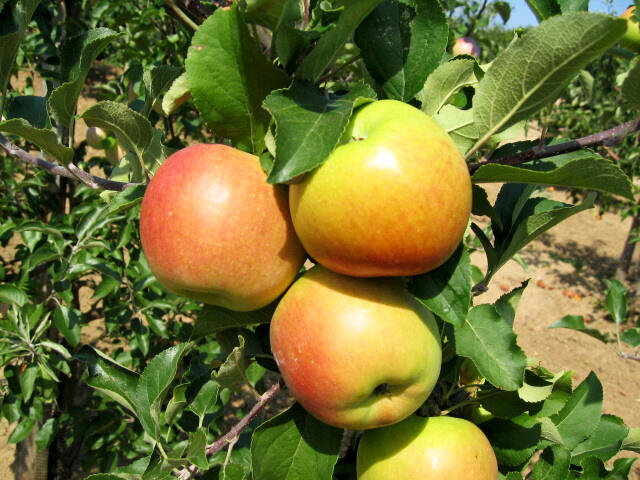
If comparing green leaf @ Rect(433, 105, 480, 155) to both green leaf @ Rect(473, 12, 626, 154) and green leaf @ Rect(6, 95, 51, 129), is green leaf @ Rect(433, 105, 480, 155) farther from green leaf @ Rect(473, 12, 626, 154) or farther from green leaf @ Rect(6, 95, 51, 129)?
green leaf @ Rect(6, 95, 51, 129)

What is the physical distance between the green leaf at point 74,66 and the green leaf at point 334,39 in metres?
0.31

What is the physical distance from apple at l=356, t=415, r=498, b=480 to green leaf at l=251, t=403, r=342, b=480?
7cm

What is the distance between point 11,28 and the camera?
833 mm

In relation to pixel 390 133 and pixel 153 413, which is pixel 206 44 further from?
pixel 153 413

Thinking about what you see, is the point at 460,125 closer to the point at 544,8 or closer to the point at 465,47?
the point at 544,8

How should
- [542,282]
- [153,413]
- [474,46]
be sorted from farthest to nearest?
Answer: [542,282], [474,46], [153,413]

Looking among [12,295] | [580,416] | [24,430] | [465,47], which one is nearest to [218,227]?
[580,416]

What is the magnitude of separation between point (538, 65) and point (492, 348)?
0.37m

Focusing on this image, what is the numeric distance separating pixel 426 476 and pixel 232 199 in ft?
1.61

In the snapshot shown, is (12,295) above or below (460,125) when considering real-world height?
below

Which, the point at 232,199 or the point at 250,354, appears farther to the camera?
the point at 250,354

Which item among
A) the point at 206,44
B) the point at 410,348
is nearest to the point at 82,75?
the point at 206,44

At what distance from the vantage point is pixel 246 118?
70 cm

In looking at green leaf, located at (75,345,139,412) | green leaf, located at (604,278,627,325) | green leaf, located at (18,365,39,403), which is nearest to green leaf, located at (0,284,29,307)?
green leaf, located at (18,365,39,403)
